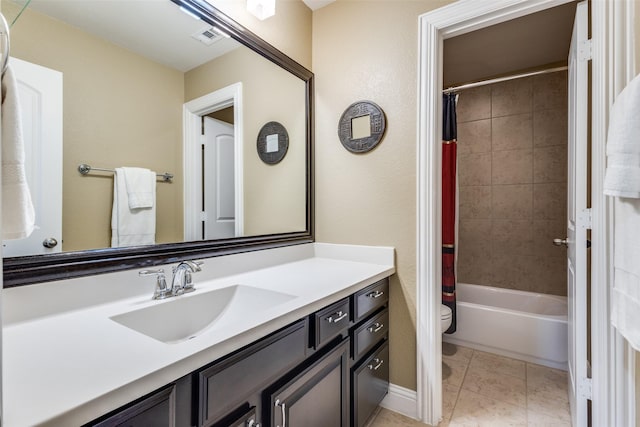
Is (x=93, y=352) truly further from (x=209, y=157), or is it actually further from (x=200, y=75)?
(x=200, y=75)

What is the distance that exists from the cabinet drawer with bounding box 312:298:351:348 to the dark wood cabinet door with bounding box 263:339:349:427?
63mm

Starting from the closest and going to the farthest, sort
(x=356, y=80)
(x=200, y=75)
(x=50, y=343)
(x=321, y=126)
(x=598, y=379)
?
(x=50, y=343), (x=598, y=379), (x=200, y=75), (x=356, y=80), (x=321, y=126)

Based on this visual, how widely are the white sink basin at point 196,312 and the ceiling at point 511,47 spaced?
220 cm

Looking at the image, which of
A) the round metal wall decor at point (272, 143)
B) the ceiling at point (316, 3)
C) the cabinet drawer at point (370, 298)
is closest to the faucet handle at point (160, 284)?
the cabinet drawer at point (370, 298)

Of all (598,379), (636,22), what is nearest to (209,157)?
(636,22)

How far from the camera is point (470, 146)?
3.01m

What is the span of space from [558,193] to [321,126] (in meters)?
2.20

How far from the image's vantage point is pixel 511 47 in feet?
7.41

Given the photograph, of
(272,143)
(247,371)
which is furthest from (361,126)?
(247,371)

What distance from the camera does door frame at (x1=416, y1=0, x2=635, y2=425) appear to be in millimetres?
1080

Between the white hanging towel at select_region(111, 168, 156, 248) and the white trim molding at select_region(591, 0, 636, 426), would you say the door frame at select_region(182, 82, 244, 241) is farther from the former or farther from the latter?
the white trim molding at select_region(591, 0, 636, 426)

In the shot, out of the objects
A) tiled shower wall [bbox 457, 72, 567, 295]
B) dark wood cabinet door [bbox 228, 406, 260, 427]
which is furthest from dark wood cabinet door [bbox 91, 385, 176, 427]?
tiled shower wall [bbox 457, 72, 567, 295]

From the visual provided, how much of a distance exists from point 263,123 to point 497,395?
7.04 ft

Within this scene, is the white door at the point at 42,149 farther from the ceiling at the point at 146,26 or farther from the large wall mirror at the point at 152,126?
the ceiling at the point at 146,26
